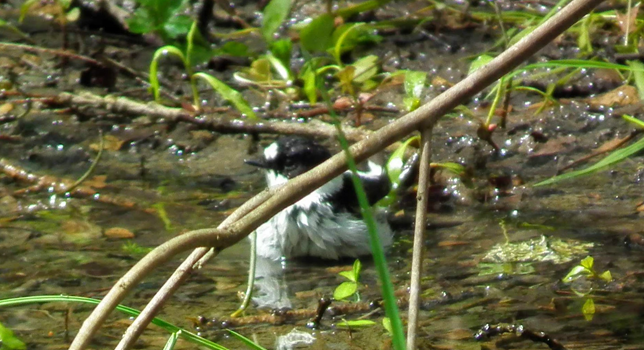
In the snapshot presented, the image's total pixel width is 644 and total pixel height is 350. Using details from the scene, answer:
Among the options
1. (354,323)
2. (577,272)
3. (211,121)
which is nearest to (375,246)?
(354,323)

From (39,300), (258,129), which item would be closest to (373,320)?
(39,300)

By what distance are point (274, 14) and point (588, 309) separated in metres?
3.14

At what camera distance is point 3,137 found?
6441 mm

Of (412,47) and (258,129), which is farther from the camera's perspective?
(412,47)

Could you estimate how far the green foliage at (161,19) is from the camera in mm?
6301

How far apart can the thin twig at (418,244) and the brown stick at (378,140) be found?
6 centimetres

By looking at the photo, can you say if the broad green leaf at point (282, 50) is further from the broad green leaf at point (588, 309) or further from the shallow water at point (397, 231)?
the broad green leaf at point (588, 309)

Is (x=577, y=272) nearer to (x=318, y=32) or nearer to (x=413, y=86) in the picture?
(x=413, y=86)

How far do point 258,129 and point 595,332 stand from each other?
2.91 meters

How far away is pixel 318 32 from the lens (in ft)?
19.8

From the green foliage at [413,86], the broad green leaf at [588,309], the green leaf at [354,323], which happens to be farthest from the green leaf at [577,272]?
the green foliage at [413,86]

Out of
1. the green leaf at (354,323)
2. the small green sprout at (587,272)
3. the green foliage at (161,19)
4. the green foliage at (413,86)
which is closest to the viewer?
the green leaf at (354,323)

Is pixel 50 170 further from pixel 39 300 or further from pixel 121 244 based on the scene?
pixel 39 300

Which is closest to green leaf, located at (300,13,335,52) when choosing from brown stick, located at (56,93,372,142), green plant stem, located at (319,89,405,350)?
brown stick, located at (56,93,372,142)
